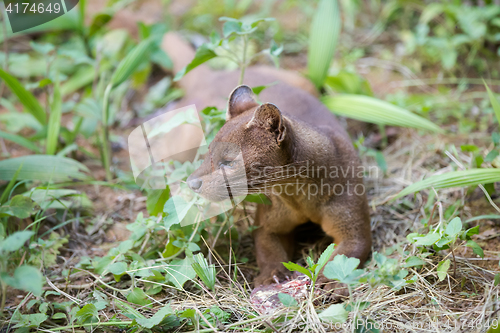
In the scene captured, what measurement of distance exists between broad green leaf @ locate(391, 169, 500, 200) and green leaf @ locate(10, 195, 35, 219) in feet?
9.29

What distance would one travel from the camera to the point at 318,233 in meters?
3.68

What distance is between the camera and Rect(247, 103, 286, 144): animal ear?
264cm

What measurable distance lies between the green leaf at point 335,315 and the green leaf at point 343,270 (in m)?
0.20

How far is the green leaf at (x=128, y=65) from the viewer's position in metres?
4.07

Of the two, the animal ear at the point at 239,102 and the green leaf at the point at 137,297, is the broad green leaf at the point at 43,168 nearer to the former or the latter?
the green leaf at the point at 137,297

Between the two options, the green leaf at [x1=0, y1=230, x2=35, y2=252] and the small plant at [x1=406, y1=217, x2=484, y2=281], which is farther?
the small plant at [x1=406, y1=217, x2=484, y2=281]

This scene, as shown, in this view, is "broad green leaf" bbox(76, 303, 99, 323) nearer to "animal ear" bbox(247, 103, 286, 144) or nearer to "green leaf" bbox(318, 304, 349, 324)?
"green leaf" bbox(318, 304, 349, 324)

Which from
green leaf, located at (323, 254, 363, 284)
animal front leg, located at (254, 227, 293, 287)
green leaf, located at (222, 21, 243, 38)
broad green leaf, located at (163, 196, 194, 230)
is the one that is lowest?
animal front leg, located at (254, 227, 293, 287)

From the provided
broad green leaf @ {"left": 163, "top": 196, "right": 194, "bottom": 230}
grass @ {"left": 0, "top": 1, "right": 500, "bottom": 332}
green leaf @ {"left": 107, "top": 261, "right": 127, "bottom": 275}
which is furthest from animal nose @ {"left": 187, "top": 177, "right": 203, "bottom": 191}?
green leaf @ {"left": 107, "top": 261, "right": 127, "bottom": 275}

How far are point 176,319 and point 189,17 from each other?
552 centimetres

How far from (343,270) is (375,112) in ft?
8.37

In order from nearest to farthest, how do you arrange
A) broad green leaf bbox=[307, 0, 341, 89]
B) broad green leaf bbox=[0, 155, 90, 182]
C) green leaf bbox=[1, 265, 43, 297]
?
1. green leaf bbox=[1, 265, 43, 297]
2. broad green leaf bbox=[0, 155, 90, 182]
3. broad green leaf bbox=[307, 0, 341, 89]

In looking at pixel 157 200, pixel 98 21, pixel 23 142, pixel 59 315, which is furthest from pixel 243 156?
pixel 98 21

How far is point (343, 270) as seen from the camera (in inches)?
88.4
